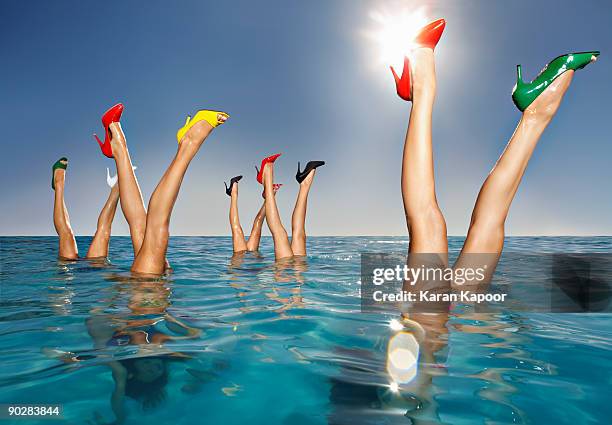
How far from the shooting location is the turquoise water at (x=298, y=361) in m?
1.46

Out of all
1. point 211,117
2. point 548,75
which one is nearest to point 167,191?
point 211,117

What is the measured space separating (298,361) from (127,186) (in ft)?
9.99

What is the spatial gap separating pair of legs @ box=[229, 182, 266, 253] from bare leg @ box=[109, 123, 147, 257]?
372cm

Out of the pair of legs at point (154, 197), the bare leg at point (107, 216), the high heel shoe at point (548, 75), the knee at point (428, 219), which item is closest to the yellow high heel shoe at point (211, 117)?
the pair of legs at point (154, 197)

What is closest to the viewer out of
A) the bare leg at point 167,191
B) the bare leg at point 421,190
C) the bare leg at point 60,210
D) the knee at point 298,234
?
the bare leg at point 421,190

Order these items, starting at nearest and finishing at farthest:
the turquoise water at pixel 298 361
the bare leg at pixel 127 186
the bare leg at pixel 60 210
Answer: the turquoise water at pixel 298 361 < the bare leg at pixel 127 186 < the bare leg at pixel 60 210

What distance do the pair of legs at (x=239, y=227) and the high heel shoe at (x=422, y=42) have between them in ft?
17.2

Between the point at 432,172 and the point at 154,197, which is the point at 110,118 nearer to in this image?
the point at 154,197

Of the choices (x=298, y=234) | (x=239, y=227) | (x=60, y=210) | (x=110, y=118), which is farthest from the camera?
(x=239, y=227)

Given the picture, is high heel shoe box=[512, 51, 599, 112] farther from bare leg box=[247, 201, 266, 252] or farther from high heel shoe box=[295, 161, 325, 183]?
bare leg box=[247, 201, 266, 252]

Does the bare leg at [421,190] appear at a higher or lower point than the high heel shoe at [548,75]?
lower

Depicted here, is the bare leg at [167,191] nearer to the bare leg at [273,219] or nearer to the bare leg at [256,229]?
the bare leg at [273,219]

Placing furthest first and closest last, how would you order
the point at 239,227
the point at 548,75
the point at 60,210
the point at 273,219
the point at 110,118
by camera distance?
1. the point at 239,227
2. the point at 60,210
3. the point at 273,219
4. the point at 110,118
5. the point at 548,75

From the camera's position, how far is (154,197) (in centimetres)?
320
